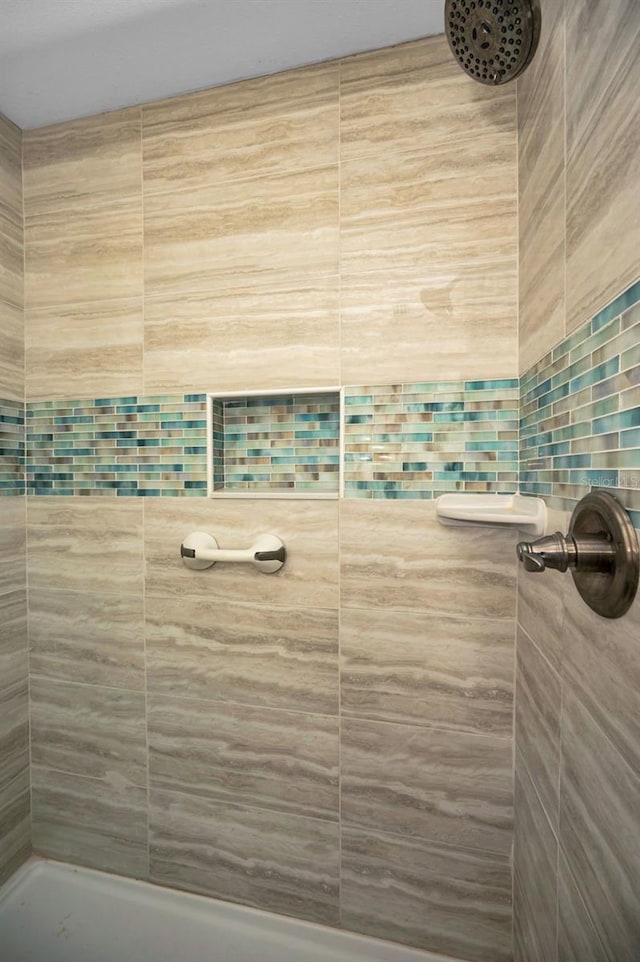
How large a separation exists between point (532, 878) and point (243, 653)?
2.51 ft

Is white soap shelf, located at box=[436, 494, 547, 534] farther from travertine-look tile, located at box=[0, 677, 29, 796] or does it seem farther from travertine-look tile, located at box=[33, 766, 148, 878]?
travertine-look tile, located at box=[0, 677, 29, 796]

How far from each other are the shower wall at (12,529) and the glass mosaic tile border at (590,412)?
1.37 m

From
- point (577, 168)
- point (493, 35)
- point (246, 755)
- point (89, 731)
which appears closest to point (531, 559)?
point (577, 168)

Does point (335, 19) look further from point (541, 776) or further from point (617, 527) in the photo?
point (541, 776)

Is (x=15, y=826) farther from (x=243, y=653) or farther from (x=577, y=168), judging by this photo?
(x=577, y=168)

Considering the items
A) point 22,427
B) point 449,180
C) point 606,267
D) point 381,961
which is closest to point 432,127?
point 449,180

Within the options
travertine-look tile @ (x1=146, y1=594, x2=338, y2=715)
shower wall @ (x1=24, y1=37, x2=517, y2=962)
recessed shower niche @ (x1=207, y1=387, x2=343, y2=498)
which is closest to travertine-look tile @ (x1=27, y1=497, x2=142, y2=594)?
shower wall @ (x1=24, y1=37, x2=517, y2=962)

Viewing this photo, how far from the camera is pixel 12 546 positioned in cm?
141

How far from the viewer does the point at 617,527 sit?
0.57m

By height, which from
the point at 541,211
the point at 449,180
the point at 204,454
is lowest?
the point at 204,454

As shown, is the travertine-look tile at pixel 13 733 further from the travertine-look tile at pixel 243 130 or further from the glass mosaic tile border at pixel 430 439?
the travertine-look tile at pixel 243 130

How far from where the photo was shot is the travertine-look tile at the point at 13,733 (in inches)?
54.2

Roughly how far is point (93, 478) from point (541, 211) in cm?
126

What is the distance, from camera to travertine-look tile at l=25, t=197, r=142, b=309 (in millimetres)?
1343
